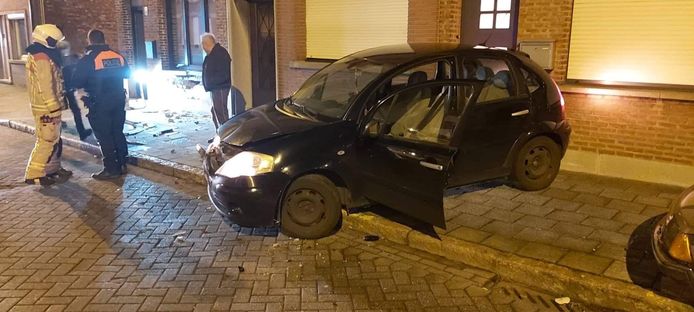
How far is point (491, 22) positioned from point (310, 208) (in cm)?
453

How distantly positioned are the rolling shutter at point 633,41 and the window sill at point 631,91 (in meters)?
0.18

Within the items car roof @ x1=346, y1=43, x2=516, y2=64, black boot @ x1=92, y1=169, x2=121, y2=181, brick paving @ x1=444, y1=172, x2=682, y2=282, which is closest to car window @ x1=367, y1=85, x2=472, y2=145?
car roof @ x1=346, y1=43, x2=516, y2=64

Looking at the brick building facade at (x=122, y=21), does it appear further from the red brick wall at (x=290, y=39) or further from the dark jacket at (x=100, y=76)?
the dark jacket at (x=100, y=76)

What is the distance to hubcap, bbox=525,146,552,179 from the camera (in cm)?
654

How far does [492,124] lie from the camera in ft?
19.8

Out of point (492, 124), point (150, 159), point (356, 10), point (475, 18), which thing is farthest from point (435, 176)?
point (356, 10)

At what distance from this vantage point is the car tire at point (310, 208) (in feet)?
17.9

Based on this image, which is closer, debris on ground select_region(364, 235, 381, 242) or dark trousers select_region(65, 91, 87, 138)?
debris on ground select_region(364, 235, 381, 242)

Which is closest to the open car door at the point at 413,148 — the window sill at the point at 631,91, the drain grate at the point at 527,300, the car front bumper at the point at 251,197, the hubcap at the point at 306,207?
the hubcap at the point at 306,207

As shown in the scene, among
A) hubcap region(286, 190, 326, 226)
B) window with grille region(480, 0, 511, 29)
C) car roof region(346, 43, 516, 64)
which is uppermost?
Result: window with grille region(480, 0, 511, 29)

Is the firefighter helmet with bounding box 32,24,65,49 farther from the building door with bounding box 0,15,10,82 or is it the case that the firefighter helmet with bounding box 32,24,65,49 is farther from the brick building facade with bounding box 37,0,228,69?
the building door with bounding box 0,15,10,82

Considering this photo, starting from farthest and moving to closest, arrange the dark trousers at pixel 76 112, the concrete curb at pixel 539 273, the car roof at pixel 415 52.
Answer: the dark trousers at pixel 76 112
the car roof at pixel 415 52
the concrete curb at pixel 539 273

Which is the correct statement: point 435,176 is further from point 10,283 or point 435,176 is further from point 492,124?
point 10,283

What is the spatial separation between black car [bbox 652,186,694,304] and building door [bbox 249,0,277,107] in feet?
29.2
